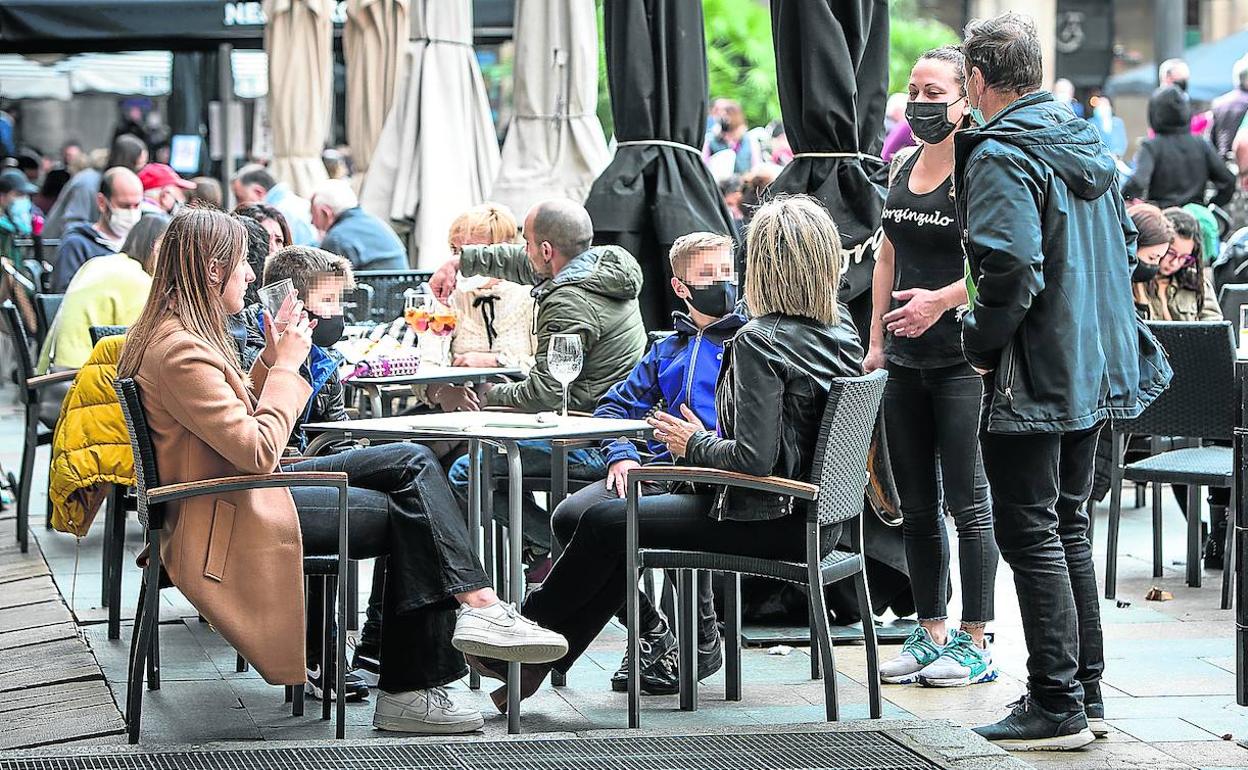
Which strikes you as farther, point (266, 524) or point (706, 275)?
point (706, 275)

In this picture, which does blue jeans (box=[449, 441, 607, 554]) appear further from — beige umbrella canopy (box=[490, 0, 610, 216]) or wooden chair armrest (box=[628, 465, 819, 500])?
beige umbrella canopy (box=[490, 0, 610, 216])

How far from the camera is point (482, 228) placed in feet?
26.3

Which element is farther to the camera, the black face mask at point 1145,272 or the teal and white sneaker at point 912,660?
the black face mask at point 1145,272

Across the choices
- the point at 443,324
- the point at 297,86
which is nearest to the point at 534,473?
the point at 443,324

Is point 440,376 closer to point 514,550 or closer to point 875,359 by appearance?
point 514,550

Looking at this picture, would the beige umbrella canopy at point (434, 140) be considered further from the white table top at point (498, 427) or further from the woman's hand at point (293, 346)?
the woman's hand at point (293, 346)

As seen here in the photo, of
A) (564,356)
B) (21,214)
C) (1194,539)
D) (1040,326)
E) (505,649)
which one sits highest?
(21,214)

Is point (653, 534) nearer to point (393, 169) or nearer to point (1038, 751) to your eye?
point (1038, 751)

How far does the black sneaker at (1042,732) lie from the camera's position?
15.4 feet

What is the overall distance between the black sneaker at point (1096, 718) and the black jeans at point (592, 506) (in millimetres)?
1257

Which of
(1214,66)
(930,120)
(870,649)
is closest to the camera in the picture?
(870,649)

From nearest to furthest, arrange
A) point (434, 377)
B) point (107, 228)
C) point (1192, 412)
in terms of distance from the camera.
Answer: point (434, 377) → point (1192, 412) → point (107, 228)

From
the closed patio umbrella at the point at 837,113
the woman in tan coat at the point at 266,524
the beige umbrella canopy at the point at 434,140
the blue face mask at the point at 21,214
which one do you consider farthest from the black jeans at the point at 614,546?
the blue face mask at the point at 21,214

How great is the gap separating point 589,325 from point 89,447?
6.12ft
